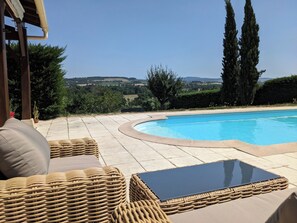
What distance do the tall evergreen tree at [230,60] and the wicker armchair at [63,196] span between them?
1502 centimetres

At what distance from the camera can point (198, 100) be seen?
57.7 feet

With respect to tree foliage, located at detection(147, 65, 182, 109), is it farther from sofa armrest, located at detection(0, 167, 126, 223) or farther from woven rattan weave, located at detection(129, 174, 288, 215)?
sofa armrest, located at detection(0, 167, 126, 223)

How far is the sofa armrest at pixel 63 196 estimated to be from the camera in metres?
1.60

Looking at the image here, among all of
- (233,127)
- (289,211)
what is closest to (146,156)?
(289,211)

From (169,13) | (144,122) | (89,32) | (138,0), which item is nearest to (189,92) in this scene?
(169,13)

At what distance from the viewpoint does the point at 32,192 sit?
164cm

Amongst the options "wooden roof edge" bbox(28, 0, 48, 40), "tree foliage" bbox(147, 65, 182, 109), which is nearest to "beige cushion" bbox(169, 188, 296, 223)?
"wooden roof edge" bbox(28, 0, 48, 40)

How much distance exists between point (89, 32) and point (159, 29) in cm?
569

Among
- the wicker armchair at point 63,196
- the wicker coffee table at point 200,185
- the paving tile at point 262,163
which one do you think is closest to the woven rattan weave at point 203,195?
the wicker coffee table at point 200,185

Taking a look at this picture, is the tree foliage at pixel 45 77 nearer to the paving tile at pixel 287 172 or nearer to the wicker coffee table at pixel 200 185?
the paving tile at pixel 287 172

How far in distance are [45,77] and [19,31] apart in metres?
3.30

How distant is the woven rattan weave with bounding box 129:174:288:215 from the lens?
1719mm

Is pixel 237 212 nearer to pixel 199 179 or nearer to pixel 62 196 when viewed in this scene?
pixel 199 179

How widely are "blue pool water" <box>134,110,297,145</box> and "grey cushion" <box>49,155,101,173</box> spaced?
5.34m
